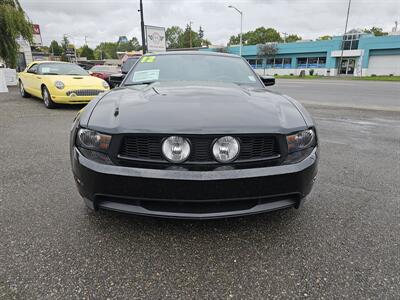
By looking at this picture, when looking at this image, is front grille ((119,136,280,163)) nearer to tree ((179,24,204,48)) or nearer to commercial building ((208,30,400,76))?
commercial building ((208,30,400,76))

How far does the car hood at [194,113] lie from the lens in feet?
5.68

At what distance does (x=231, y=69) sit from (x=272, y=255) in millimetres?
2147

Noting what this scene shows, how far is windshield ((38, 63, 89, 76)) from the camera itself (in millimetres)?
8266

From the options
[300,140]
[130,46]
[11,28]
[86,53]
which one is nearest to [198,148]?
[300,140]

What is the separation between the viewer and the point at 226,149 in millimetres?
1730

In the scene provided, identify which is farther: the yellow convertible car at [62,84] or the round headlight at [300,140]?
the yellow convertible car at [62,84]

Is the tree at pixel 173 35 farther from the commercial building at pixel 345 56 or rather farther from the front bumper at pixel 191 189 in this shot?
the front bumper at pixel 191 189

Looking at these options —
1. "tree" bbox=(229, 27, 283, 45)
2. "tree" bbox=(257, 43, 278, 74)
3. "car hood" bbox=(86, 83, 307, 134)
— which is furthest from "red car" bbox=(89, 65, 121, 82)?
"tree" bbox=(229, 27, 283, 45)

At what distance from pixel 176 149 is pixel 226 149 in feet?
0.99

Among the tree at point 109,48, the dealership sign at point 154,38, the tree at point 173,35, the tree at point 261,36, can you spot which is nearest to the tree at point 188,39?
the tree at point 173,35

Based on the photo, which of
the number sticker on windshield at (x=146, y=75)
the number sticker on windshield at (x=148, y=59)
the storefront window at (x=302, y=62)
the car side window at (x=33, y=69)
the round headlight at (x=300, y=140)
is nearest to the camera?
the round headlight at (x=300, y=140)

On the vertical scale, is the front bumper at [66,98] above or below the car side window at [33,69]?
below

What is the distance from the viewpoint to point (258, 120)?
1.83 meters

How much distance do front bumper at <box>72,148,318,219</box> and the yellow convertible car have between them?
6.40m
